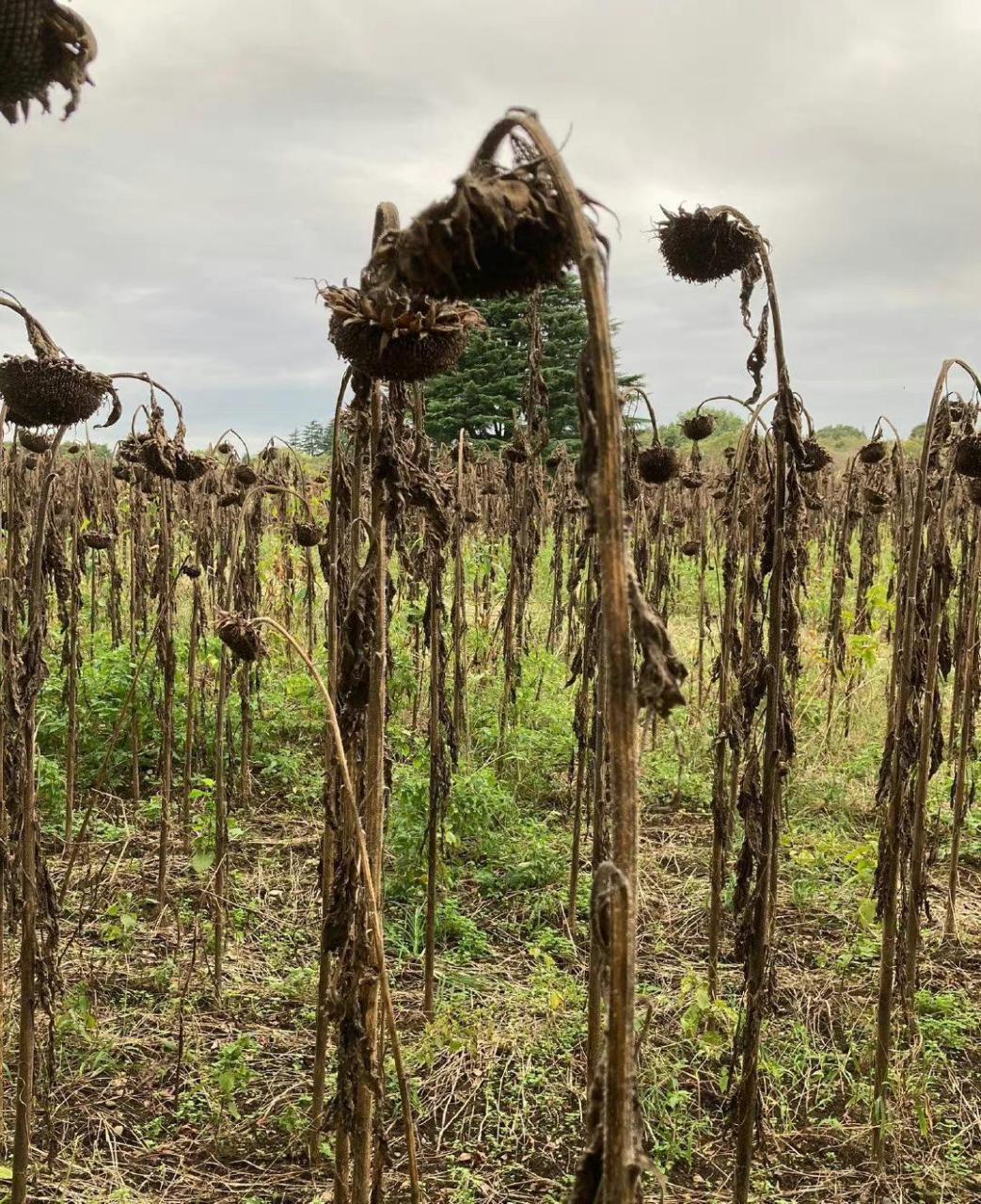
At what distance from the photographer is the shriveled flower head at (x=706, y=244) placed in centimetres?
218

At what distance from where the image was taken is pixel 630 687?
93cm

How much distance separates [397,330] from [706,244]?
1.01 m

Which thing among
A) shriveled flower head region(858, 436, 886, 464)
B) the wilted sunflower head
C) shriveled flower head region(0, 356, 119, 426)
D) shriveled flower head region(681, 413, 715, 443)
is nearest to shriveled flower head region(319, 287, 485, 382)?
shriveled flower head region(0, 356, 119, 426)

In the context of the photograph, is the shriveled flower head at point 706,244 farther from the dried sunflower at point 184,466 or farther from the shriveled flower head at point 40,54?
the dried sunflower at point 184,466

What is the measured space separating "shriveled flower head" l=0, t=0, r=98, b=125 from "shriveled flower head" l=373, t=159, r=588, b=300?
0.52 meters

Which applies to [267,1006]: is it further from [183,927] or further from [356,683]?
[356,683]

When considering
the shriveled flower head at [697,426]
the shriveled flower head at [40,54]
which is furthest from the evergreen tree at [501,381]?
the shriveled flower head at [40,54]

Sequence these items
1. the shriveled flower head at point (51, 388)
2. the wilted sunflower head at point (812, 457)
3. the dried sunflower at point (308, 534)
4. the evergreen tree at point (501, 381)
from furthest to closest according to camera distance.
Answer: the evergreen tree at point (501, 381) < the dried sunflower at point (308, 534) < the wilted sunflower head at point (812, 457) < the shriveled flower head at point (51, 388)

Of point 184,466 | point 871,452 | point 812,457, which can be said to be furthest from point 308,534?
point 871,452

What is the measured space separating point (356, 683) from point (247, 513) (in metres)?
1.90

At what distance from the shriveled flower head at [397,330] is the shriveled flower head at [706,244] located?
84cm

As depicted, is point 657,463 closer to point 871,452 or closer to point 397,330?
point 871,452

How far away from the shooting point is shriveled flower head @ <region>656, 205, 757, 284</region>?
7.16 feet

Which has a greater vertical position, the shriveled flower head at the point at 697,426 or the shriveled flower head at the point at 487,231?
the shriveled flower head at the point at 697,426
